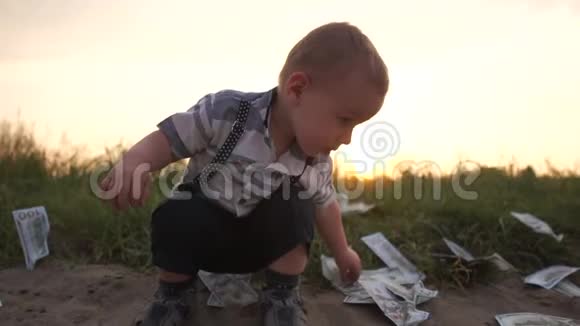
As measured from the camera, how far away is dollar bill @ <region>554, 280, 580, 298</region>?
78.2 inches

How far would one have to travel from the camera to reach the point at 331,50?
1397 mm

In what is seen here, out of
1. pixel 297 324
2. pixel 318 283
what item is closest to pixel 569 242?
pixel 318 283

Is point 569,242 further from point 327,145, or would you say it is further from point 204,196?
point 204,196

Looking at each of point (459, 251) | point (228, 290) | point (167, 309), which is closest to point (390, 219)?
point (459, 251)

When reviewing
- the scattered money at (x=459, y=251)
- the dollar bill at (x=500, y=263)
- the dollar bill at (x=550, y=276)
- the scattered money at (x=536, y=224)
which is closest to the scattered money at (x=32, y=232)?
the scattered money at (x=459, y=251)

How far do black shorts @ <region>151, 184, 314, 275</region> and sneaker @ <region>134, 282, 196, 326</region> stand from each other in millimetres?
94

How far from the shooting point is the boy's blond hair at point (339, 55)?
54.3 inches

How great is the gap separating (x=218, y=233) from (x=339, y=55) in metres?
0.53

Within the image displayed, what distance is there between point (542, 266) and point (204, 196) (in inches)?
56.2

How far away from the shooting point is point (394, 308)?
1.73 meters

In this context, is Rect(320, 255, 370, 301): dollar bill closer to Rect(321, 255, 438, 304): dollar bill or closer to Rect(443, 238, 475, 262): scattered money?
Rect(321, 255, 438, 304): dollar bill

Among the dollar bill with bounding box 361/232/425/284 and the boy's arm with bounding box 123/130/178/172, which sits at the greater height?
the boy's arm with bounding box 123/130/178/172

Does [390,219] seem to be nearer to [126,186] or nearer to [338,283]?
[338,283]

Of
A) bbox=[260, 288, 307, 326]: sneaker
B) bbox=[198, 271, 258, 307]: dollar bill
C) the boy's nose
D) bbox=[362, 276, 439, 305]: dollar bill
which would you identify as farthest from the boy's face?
bbox=[362, 276, 439, 305]: dollar bill
